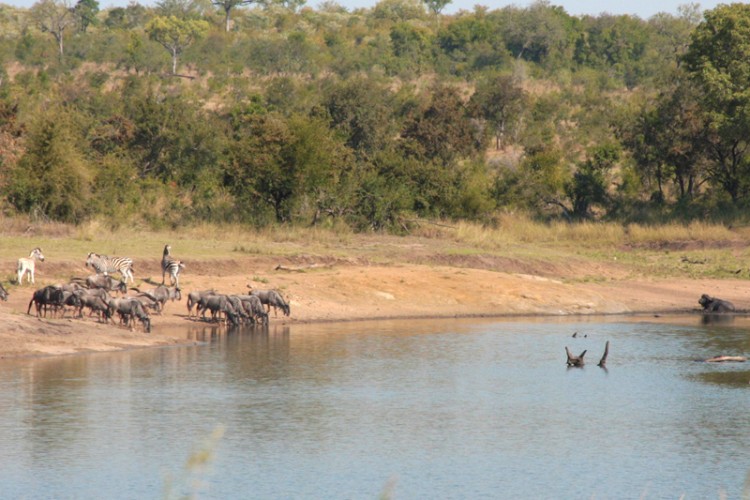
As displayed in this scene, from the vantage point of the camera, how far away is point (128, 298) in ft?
81.9

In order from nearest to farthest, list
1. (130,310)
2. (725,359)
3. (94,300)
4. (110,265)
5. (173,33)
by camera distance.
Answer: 1. (725,359)
2. (94,300)
3. (130,310)
4. (110,265)
5. (173,33)

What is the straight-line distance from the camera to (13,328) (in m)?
22.8

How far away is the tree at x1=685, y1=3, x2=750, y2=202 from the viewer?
44562 mm

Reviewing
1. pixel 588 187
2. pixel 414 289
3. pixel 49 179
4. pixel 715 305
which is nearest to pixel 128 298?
pixel 414 289

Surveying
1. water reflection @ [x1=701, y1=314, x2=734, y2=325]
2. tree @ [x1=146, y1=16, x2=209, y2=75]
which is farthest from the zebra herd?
tree @ [x1=146, y1=16, x2=209, y2=75]

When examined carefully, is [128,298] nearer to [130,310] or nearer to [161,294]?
[130,310]

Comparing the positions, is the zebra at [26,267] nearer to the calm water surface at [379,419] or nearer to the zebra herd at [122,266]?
the zebra herd at [122,266]

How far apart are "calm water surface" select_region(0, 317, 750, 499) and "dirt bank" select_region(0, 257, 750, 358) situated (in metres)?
3.04

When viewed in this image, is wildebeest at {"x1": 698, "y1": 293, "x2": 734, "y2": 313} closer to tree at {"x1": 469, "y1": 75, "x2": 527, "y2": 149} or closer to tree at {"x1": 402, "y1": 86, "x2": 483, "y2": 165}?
tree at {"x1": 402, "y1": 86, "x2": 483, "y2": 165}

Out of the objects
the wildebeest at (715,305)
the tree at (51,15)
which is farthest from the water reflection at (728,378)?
the tree at (51,15)

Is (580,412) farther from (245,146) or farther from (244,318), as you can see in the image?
(245,146)

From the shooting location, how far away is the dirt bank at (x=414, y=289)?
1142 inches

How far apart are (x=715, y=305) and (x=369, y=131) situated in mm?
23610

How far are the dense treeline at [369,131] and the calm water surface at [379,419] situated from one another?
46.3 feet
